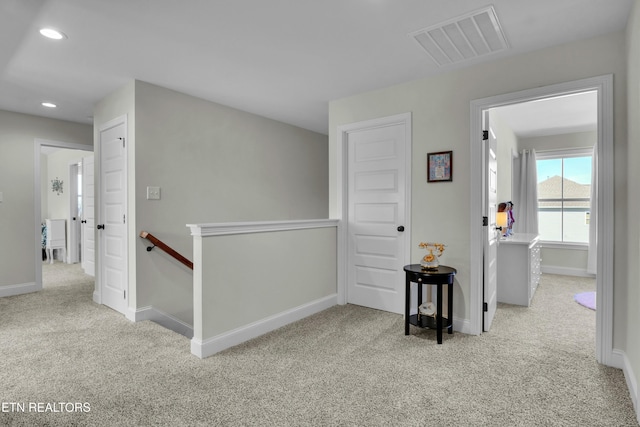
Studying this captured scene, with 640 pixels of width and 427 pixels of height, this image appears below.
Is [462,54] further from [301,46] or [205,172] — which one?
[205,172]

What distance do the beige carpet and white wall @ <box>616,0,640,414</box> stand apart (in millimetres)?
294

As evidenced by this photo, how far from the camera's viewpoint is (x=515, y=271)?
3805 mm

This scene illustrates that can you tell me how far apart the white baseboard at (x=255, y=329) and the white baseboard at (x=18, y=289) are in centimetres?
334

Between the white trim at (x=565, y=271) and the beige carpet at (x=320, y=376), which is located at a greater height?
the white trim at (x=565, y=271)

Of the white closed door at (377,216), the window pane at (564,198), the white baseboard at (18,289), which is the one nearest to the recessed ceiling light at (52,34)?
the white closed door at (377,216)

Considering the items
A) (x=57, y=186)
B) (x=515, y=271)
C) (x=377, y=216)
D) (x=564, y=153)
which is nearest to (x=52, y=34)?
(x=377, y=216)

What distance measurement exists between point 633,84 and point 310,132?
13.6 ft

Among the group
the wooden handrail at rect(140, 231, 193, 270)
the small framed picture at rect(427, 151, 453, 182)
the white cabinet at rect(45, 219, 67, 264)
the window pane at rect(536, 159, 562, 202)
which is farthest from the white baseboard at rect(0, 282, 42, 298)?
the window pane at rect(536, 159, 562, 202)

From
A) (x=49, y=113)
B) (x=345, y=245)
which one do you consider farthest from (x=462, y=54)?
(x=49, y=113)

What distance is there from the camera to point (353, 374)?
86.0 inches

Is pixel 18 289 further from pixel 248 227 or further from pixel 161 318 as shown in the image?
pixel 248 227

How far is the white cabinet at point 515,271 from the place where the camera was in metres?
3.70

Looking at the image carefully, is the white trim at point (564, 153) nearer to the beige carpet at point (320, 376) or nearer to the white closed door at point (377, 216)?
the beige carpet at point (320, 376)

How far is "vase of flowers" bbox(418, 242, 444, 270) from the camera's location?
9.19 ft
